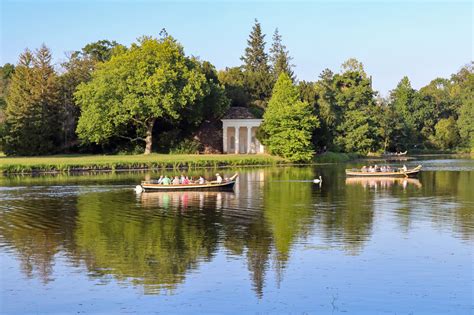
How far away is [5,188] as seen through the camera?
181 ft

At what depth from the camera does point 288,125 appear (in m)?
90.7

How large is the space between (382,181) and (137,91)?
1547 inches

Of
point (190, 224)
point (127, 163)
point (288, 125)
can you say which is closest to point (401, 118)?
point (288, 125)

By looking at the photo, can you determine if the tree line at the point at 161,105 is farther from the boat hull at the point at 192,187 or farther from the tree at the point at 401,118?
the boat hull at the point at 192,187

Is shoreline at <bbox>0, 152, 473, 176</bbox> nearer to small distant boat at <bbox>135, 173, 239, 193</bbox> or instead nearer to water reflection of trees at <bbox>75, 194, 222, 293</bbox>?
small distant boat at <bbox>135, 173, 239, 193</bbox>

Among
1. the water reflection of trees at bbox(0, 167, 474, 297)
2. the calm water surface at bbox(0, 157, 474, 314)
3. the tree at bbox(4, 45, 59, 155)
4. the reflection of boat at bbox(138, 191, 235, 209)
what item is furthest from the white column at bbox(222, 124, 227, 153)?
the calm water surface at bbox(0, 157, 474, 314)

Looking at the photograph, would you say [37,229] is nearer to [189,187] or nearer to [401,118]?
[189,187]

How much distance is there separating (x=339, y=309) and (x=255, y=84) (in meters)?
96.5

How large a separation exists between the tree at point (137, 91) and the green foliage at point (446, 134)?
60378 mm

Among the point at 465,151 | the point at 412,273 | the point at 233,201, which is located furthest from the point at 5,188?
the point at 465,151

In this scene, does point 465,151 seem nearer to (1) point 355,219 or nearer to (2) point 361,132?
(2) point 361,132

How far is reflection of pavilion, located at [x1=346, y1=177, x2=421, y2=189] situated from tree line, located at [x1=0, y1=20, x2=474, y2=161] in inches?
1014

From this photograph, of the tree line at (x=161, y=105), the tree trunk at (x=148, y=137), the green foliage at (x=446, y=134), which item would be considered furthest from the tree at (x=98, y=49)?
the green foliage at (x=446, y=134)

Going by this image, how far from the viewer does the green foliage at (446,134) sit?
135 meters
